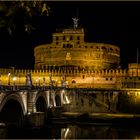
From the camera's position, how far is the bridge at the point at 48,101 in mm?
34688

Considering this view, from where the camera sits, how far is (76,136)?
114 feet

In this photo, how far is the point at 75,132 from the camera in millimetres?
37344


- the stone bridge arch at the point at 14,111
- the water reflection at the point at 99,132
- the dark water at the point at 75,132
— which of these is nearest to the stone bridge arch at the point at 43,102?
the dark water at the point at 75,132

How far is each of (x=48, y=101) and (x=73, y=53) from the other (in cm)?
4110

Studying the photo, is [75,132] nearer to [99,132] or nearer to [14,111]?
[99,132]

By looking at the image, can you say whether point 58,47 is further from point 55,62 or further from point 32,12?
point 32,12

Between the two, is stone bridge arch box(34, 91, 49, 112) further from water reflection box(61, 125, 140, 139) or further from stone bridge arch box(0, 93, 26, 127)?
stone bridge arch box(0, 93, 26, 127)

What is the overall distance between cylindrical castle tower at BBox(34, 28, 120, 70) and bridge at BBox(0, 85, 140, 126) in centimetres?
2533

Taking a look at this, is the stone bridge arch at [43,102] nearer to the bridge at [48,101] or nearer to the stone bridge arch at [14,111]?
the bridge at [48,101]

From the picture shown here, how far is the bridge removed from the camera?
3469cm

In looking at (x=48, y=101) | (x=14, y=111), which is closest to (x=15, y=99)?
(x=14, y=111)

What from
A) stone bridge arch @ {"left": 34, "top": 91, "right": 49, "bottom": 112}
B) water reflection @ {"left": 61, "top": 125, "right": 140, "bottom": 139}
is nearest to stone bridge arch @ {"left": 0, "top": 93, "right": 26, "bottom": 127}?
water reflection @ {"left": 61, "top": 125, "right": 140, "bottom": 139}

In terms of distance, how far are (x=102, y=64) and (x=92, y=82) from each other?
46.6 feet

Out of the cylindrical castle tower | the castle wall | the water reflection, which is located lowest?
the water reflection
